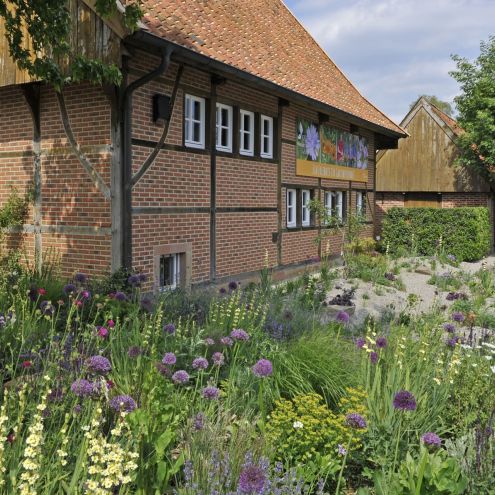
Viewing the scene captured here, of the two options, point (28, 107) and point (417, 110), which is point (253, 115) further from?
point (417, 110)

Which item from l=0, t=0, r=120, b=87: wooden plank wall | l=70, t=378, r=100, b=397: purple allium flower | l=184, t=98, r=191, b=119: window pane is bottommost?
l=70, t=378, r=100, b=397: purple allium flower

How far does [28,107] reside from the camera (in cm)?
884

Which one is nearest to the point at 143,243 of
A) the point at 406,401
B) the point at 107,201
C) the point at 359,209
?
the point at 107,201

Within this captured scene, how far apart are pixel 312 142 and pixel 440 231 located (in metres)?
6.76

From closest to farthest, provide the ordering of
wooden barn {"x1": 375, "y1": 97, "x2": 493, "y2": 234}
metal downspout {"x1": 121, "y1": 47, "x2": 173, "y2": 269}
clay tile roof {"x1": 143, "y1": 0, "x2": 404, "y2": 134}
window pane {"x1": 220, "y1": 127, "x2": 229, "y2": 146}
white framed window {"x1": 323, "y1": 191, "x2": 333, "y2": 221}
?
metal downspout {"x1": 121, "y1": 47, "x2": 173, "y2": 269} < clay tile roof {"x1": 143, "y1": 0, "x2": 404, "y2": 134} < window pane {"x1": 220, "y1": 127, "x2": 229, "y2": 146} < white framed window {"x1": 323, "y1": 191, "x2": 333, "y2": 221} < wooden barn {"x1": 375, "y1": 97, "x2": 493, "y2": 234}

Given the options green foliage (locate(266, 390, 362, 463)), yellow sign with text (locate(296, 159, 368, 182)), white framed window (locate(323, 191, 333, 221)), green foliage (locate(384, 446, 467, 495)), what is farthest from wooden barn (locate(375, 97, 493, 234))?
green foliage (locate(384, 446, 467, 495))

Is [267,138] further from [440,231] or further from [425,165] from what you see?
[425,165]

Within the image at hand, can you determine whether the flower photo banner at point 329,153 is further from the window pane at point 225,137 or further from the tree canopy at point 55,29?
→ the tree canopy at point 55,29

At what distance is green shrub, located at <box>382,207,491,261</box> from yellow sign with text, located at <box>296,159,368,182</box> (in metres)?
2.61

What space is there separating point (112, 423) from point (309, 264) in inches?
410

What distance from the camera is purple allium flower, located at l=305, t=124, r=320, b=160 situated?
13.0 metres

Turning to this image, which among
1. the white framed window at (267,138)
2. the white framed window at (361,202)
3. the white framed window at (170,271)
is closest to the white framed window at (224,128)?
the white framed window at (267,138)

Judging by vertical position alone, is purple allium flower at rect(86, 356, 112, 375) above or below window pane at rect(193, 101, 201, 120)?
below

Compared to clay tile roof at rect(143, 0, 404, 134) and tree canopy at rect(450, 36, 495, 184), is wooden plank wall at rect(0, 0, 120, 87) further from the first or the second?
tree canopy at rect(450, 36, 495, 184)
